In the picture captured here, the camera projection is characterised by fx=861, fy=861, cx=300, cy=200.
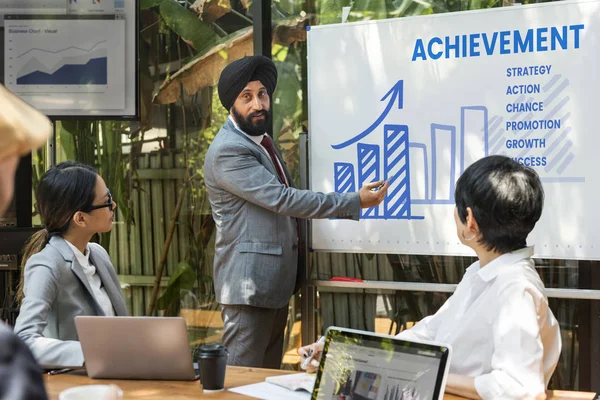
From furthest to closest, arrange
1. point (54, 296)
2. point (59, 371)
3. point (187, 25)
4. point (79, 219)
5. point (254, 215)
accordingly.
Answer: point (187, 25)
point (254, 215)
point (79, 219)
point (54, 296)
point (59, 371)

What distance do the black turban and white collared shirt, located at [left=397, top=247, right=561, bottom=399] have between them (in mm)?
1899

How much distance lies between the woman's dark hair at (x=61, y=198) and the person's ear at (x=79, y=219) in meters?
0.01

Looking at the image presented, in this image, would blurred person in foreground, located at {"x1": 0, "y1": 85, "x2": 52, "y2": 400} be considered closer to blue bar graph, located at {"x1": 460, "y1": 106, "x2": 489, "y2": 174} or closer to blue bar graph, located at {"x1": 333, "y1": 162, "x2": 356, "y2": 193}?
blue bar graph, located at {"x1": 460, "y1": 106, "x2": 489, "y2": 174}

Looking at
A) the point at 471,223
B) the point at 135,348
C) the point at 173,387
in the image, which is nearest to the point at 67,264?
the point at 135,348

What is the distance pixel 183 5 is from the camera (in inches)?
195

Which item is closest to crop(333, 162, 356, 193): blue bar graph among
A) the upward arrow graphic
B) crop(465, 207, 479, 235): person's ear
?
the upward arrow graphic

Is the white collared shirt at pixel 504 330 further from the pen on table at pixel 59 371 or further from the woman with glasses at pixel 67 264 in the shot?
the woman with glasses at pixel 67 264

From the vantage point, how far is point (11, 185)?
0.74 m

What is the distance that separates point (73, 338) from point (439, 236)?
185 centimetres

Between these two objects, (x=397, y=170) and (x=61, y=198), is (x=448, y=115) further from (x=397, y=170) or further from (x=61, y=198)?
(x=61, y=198)

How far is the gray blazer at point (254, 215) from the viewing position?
3.80 meters

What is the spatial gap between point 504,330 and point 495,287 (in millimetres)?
193

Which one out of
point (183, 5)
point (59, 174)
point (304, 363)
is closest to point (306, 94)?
point (183, 5)

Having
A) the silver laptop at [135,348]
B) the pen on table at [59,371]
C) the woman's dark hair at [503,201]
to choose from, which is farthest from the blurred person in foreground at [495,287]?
the pen on table at [59,371]
